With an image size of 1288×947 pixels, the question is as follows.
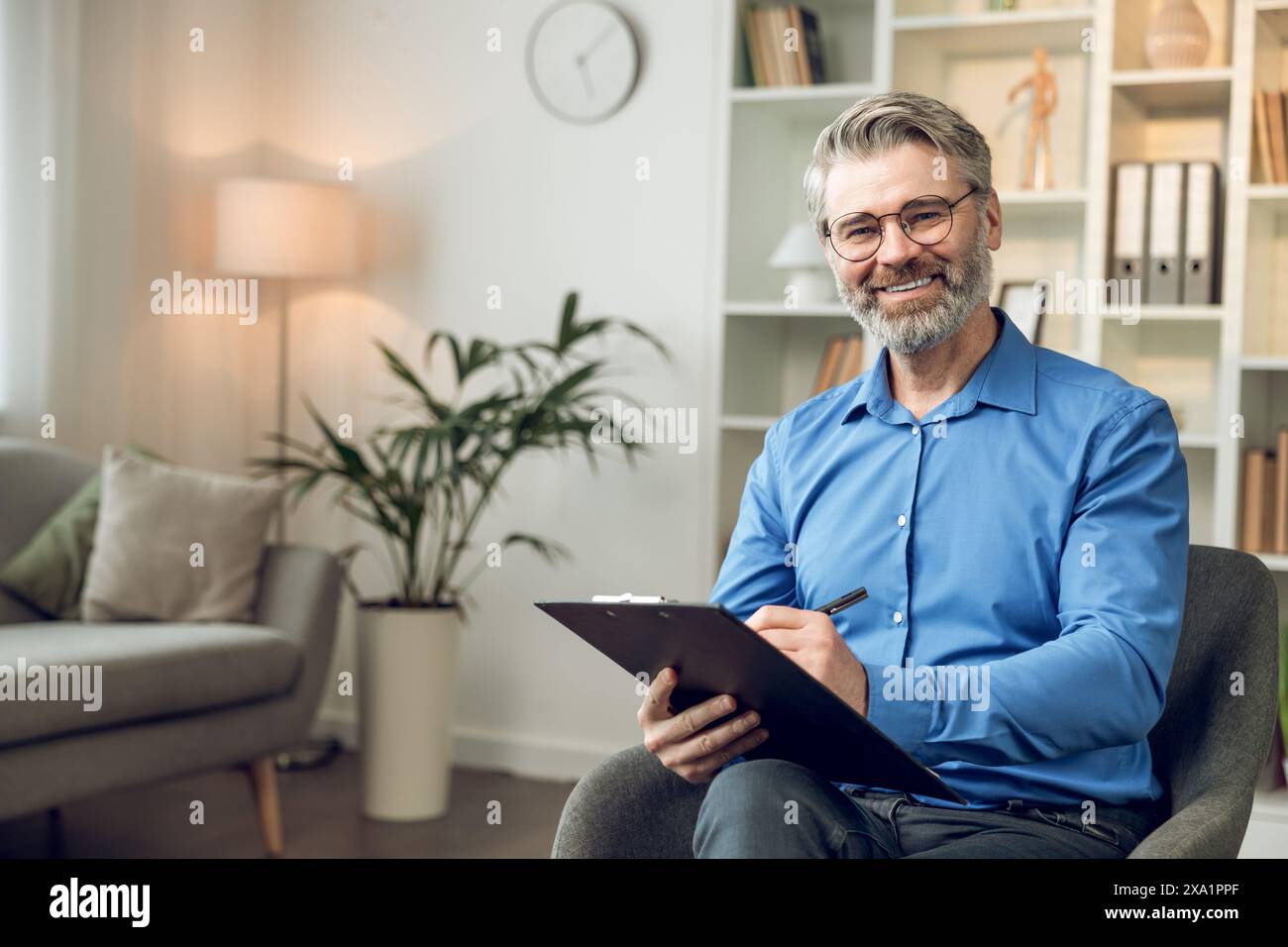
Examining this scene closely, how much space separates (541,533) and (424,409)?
50 cm

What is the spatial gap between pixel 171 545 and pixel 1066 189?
7.14 feet

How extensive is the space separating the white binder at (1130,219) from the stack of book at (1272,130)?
0.23 metres

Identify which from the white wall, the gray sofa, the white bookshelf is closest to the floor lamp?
the white wall

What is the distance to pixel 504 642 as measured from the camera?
3.99 m

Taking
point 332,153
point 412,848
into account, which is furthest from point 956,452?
point 332,153

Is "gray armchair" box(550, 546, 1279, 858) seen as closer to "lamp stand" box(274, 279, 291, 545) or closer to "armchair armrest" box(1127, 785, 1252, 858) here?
"armchair armrest" box(1127, 785, 1252, 858)

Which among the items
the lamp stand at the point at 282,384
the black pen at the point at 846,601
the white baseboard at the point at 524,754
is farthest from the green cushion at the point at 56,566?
the black pen at the point at 846,601

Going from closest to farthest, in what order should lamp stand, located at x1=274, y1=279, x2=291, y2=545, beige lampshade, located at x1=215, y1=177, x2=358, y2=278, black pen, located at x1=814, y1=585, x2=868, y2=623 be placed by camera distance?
1. black pen, located at x1=814, y1=585, x2=868, y2=623
2. beige lampshade, located at x1=215, y1=177, x2=358, y2=278
3. lamp stand, located at x1=274, y1=279, x2=291, y2=545

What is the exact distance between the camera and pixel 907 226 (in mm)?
1567

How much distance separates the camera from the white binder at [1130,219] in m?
2.99

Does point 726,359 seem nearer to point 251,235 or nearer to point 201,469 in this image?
point 251,235

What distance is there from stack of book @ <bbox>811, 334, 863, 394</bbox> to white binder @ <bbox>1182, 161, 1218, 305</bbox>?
74 cm

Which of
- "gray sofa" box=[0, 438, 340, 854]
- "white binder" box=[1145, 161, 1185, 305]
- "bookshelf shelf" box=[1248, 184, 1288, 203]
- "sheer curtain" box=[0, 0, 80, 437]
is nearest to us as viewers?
"gray sofa" box=[0, 438, 340, 854]

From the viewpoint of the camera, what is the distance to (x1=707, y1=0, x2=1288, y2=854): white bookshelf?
9.53ft
